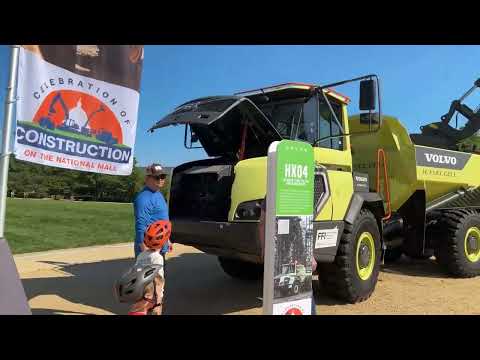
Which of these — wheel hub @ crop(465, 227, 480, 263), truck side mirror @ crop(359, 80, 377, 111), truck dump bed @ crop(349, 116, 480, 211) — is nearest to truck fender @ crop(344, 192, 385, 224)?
truck dump bed @ crop(349, 116, 480, 211)

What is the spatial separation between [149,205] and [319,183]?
1994 millimetres

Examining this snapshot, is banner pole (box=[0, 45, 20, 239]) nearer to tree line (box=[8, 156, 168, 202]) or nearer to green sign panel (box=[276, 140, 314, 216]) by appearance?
green sign panel (box=[276, 140, 314, 216])

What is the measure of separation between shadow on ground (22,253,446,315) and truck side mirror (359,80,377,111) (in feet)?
8.93

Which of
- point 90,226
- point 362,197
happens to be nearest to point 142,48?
point 362,197

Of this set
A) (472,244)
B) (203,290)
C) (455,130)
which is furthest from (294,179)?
(455,130)

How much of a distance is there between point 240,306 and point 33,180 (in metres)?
50.9

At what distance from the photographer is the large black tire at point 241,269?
7492mm

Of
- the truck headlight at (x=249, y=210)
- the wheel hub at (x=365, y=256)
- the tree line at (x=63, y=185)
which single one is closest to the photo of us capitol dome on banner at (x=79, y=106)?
the truck headlight at (x=249, y=210)

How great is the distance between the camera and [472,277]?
302 inches

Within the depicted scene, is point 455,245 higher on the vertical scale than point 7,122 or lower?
lower

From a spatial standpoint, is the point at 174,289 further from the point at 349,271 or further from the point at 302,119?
the point at 302,119

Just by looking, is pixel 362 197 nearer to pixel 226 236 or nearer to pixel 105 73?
pixel 226 236

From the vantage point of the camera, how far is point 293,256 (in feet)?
12.2

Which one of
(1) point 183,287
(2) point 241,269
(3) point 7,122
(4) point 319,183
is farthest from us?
(2) point 241,269
